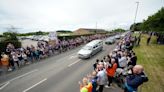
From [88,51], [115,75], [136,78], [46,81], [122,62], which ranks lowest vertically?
[46,81]

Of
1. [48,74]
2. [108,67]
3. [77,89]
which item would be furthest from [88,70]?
[108,67]

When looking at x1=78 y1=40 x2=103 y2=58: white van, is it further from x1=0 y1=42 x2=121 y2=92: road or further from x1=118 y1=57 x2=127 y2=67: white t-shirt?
x1=118 y1=57 x2=127 y2=67: white t-shirt

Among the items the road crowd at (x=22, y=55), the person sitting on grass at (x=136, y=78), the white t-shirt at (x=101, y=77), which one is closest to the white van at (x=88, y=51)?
the road crowd at (x=22, y=55)

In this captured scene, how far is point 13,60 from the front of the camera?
16.0 meters

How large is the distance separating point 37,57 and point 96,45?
338 inches

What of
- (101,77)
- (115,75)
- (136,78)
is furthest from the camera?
(115,75)

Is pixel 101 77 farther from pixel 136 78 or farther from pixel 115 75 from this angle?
pixel 115 75

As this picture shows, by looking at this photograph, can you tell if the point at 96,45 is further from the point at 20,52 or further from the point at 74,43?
the point at 20,52

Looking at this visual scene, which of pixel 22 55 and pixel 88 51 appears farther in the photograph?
pixel 88 51

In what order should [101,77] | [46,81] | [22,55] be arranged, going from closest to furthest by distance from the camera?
[101,77]
[46,81]
[22,55]

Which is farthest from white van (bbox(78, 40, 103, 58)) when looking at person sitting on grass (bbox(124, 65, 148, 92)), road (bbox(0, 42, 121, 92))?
person sitting on grass (bbox(124, 65, 148, 92))

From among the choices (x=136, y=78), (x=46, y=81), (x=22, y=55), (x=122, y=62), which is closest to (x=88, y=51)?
(x=22, y=55)

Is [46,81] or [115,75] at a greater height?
[115,75]

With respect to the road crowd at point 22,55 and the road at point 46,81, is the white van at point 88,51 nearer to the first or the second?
the road at point 46,81
